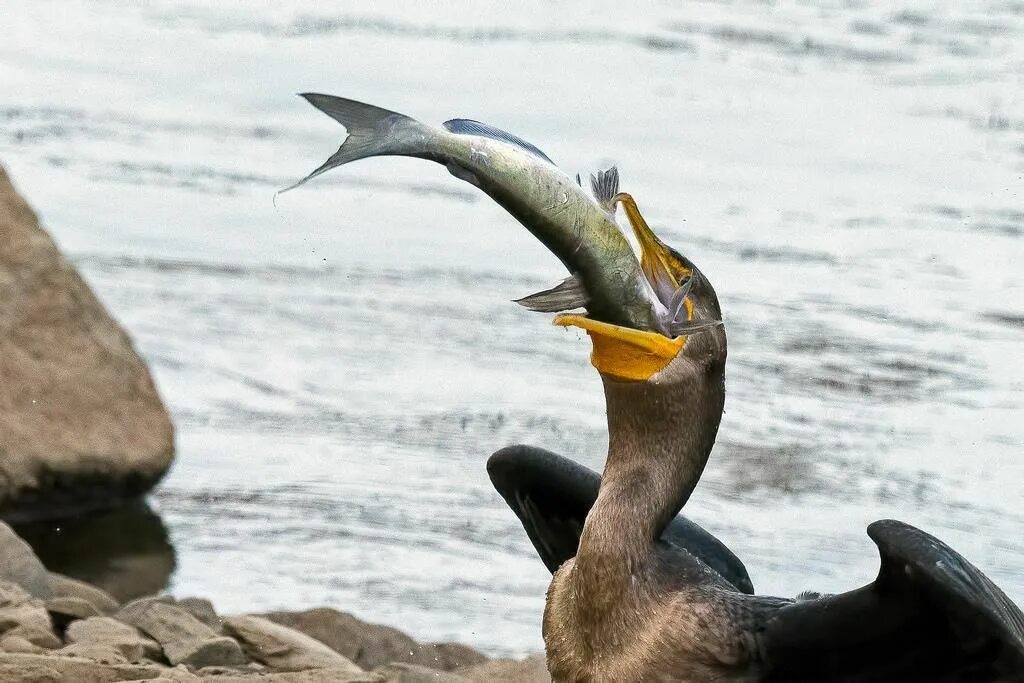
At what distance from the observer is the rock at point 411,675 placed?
6.02 meters

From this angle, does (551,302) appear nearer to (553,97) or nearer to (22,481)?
(22,481)

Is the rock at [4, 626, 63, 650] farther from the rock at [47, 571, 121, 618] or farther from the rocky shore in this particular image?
the rock at [47, 571, 121, 618]

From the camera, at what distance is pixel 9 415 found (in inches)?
311

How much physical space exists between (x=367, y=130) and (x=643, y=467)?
1.16 meters

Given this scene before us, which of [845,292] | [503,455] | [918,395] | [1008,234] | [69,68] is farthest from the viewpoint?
[69,68]

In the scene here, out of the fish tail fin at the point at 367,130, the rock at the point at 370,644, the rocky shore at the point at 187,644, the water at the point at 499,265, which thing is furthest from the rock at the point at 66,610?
the fish tail fin at the point at 367,130

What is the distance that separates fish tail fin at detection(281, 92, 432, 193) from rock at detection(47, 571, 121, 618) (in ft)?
11.0

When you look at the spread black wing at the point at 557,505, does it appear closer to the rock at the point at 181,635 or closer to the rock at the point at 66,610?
the rock at the point at 181,635

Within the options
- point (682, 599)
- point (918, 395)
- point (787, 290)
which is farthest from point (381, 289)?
point (682, 599)

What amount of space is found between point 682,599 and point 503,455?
913 millimetres

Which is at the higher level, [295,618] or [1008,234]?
[1008,234]

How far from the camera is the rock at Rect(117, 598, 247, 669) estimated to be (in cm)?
614

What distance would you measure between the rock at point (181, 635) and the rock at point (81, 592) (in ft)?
1.08

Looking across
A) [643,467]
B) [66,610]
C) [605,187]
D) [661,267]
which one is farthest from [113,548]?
[605,187]
